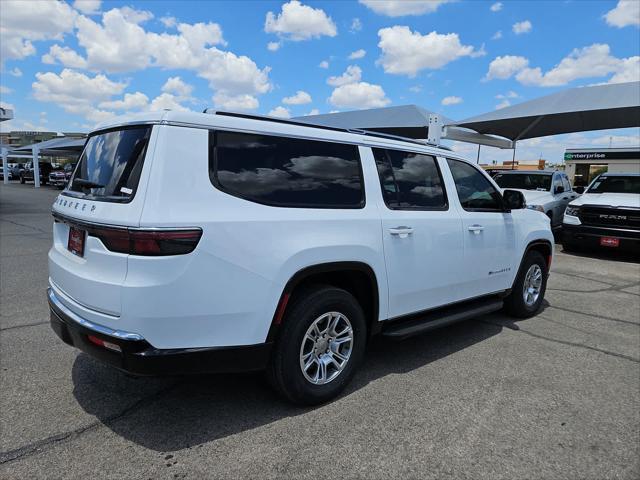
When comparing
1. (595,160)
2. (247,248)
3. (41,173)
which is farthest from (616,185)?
(595,160)

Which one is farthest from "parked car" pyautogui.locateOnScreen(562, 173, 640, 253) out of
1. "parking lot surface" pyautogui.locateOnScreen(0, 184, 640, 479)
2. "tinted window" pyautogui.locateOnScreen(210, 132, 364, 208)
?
"tinted window" pyautogui.locateOnScreen(210, 132, 364, 208)

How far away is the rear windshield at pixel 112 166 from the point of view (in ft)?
8.63

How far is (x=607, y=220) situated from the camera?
394 inches

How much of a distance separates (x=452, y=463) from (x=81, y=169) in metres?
3.16

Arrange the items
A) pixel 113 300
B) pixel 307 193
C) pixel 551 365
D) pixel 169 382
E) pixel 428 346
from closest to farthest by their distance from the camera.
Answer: pixel 113 300, pixel 307 193, pixel 169 382, pixel 551 365, pixel 428 346

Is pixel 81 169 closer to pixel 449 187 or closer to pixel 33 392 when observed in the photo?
pixel 33 392

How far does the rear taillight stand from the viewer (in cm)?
245

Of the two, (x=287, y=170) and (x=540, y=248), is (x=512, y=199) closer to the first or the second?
(x=540, y=248)

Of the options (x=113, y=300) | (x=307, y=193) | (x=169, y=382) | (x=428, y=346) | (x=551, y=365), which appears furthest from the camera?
(x=428, y=346)

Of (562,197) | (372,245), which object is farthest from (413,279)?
(562,197)

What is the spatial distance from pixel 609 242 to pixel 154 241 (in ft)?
33.8

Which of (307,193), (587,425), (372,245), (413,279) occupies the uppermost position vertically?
(307,193)

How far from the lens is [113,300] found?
253 centimetres

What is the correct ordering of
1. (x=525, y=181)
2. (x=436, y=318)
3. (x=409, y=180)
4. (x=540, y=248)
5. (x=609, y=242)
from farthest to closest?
(x=525, y=181) < (x=609, y=242) < (x=540, y=248) < (x=436, y=318) < (x=409, y=180)
